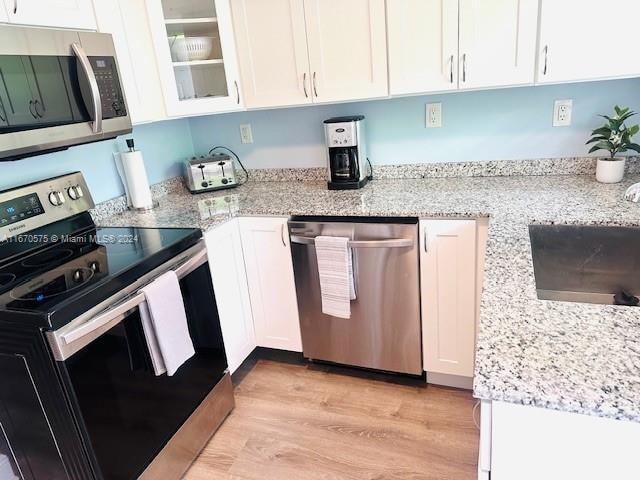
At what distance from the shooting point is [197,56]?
218cm

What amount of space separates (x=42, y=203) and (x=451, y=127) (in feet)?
6.22

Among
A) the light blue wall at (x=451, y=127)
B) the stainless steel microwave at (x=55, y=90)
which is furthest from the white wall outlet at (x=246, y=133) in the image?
the stainless steel microwave at (x=55, y=90)

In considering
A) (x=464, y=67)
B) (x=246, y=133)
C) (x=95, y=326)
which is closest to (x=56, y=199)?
(x=95, y=326)

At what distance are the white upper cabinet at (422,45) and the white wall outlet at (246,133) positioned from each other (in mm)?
984

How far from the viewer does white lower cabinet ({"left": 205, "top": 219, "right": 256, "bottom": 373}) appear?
2014 millimetres

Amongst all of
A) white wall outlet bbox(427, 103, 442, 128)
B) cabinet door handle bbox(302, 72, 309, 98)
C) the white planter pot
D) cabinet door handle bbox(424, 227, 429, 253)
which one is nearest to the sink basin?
cabinet door handle bbox(424, 227, 429, 253)

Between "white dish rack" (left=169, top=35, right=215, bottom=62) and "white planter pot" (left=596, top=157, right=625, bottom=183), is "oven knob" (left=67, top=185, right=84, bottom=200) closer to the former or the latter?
"white dish rack" (left=169, top=35, right=215, bottom=62)

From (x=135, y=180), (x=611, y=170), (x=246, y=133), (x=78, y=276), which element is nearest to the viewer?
(x=78, y=276)

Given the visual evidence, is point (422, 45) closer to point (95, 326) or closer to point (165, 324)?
point (165, 324)

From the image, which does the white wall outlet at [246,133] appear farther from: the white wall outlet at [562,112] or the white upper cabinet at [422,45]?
the white wall outlet at [562,112]

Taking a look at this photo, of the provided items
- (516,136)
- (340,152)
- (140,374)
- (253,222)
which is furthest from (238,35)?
(140,374)

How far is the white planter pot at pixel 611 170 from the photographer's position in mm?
1937

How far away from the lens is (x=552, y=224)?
5.18ft

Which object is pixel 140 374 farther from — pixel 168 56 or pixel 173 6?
pixel 173 6
